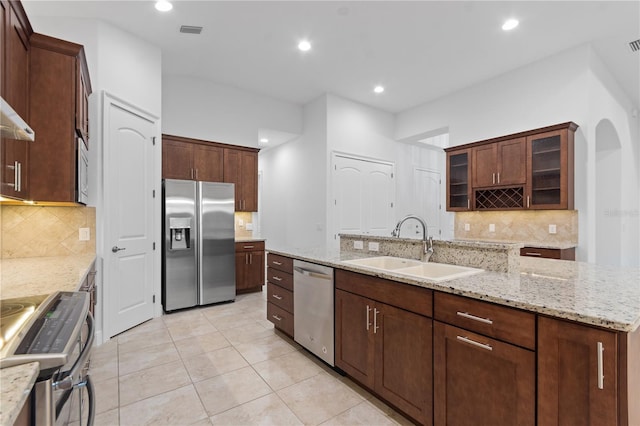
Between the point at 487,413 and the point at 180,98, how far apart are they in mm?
4969

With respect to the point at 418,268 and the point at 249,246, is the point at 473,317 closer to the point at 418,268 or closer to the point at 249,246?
the point at 418,268

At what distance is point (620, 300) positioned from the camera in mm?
1281

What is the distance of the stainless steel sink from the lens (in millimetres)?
1968

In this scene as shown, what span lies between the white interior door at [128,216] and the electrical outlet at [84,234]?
5.7 inches

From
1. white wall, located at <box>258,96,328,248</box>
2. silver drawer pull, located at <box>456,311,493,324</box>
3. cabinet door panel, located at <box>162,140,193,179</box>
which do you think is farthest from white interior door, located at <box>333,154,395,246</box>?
silver drawer pull, located at <box>456,311,493,324</box>

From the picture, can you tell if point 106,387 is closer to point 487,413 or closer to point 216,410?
point 216,410

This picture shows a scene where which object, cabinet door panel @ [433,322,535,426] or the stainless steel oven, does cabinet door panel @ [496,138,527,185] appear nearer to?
cabinet door panel @ [433,322,535,426]

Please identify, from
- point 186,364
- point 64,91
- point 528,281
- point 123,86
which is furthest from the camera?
point 123,86

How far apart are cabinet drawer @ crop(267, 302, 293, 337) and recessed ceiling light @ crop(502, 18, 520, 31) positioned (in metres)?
3.85

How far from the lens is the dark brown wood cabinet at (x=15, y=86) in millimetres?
1860

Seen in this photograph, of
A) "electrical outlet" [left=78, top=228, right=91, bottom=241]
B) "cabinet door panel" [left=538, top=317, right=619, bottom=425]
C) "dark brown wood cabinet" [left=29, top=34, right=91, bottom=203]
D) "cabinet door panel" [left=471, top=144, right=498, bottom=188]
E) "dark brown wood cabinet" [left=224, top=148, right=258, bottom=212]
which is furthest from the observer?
"dark brown wood cabinet" [left=224, top=148, right=258, bottom=212]

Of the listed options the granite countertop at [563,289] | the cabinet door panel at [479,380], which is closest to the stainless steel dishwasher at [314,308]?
the granite countertop at [563,289]

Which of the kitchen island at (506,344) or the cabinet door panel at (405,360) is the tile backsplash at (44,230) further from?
the cabinet door panel at (405,360)

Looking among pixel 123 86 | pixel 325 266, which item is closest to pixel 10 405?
pixel 325 266
